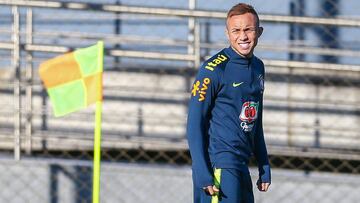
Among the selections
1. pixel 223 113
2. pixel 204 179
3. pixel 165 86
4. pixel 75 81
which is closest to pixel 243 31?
pixel 223 113

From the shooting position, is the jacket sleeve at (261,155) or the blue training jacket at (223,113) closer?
the blue training jacket at (223,113)

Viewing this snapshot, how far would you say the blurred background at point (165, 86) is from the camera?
7.11 meters

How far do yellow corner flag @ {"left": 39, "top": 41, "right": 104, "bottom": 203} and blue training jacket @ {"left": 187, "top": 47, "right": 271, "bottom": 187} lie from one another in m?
1.55

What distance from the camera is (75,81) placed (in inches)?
238

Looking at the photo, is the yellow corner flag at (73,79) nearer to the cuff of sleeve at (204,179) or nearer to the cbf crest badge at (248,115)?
the cbf crest badge at (248,115)

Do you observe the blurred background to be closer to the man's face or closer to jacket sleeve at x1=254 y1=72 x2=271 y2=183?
jacket sleeve at x1=254 y1=72 x2=271 y2=183

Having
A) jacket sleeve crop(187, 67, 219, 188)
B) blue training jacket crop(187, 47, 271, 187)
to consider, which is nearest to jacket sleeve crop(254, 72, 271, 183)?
blue training jacket crop(187, 47, 271, 187)

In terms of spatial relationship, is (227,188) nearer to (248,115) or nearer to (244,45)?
(248,115)

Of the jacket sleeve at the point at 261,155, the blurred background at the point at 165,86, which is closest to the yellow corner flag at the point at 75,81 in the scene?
the blurred background at the point at 165,86

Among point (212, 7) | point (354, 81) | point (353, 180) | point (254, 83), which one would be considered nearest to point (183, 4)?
point (212, 7)

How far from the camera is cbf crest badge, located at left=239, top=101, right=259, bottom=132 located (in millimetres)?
4598

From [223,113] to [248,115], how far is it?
14 centimetres

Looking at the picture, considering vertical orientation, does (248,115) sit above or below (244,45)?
below

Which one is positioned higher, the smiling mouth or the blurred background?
the smiling mouth
